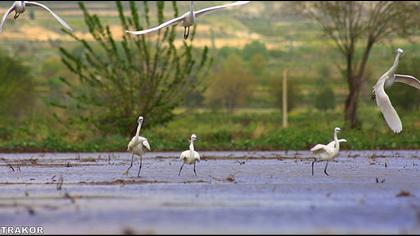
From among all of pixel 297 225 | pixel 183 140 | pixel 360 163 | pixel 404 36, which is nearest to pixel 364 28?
pixel 404 36

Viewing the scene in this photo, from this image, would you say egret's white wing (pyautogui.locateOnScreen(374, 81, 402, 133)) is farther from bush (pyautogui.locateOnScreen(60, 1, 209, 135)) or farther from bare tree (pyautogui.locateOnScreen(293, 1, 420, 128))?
bare tree (pyautogui.locateOnScreen(293, 1, 420, 128))

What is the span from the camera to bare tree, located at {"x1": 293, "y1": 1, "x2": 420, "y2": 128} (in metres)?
45.9

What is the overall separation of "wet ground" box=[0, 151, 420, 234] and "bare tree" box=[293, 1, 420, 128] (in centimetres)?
2195

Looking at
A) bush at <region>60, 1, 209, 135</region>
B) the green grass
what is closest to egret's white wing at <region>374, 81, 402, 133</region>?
the green grass

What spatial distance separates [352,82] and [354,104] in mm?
985

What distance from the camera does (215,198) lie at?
1516 cm

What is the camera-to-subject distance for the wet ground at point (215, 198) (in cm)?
1213

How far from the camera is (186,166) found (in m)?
23.4

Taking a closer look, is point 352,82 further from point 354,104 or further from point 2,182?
point 2,182

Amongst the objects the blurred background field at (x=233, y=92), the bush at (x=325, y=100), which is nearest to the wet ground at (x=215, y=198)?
the blurred background field at (x=233, y=92)

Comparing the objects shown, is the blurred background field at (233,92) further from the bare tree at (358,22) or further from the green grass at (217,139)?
the bare tree at (358,22)

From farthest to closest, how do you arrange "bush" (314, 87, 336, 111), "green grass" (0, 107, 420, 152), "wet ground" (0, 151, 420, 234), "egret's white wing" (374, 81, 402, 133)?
1. "bush" (314, 87, 336, 111)
2. "green grass" (0, 107, 420, 152)
3. "egret's white wing" (374, 81, 402, 133)
4. "wet ground" (0, 151, 420, 234)

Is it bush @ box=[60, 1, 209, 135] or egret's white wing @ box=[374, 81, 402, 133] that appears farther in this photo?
bush @ box=[60, 1, 209, 135]

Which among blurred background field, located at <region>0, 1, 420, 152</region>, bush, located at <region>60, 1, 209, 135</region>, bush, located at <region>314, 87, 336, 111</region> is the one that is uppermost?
bush, located at <region>60, 1, 209, 135</region>
